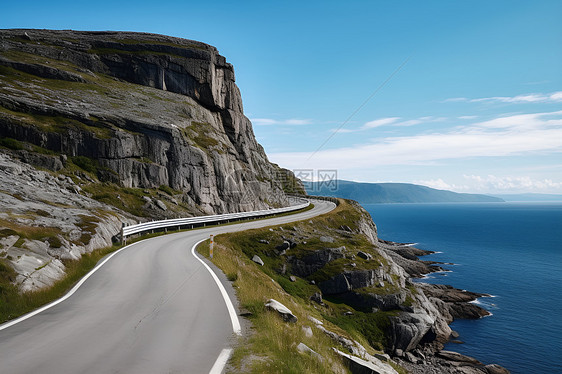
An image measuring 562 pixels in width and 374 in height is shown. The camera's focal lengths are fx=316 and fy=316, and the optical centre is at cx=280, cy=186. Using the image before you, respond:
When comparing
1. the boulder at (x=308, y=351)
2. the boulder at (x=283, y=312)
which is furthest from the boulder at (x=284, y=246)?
the boulder at (x=308, y=351)

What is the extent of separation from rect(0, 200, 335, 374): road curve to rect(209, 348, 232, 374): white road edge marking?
0.15m

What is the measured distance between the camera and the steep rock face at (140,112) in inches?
1350

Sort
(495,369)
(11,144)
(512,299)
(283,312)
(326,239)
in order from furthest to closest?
(512,299)
(326,239)
(11,144)
(495,369)
(283,312)

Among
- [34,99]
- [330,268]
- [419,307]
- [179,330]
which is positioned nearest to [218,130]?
[34,99]

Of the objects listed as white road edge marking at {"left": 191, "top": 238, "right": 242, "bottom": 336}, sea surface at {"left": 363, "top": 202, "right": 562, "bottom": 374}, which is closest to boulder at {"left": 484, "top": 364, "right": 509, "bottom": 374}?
sea surface at {"left": 363, "top": 202, "right": 562, "bottom": 374}

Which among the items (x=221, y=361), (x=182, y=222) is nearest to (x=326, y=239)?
(x=182, y=222)

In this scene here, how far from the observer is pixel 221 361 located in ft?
18.7

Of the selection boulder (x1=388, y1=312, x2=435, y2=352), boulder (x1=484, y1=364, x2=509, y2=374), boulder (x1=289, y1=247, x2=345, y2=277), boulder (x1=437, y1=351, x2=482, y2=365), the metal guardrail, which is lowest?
boulder (x1=484, y1=364, x2=509, y2=374)

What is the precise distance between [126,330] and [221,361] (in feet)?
9.29

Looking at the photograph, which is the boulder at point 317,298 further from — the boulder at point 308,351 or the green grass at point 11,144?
the green grass at point 11,144

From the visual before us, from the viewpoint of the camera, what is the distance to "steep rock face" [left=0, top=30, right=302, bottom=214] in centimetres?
3428

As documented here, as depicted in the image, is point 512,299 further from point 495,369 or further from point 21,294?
point 21,294

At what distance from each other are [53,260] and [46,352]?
26.1 feet

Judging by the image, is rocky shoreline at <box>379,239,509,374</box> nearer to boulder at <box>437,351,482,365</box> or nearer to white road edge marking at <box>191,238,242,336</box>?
boulder at <box>437,351,482,365</box>
